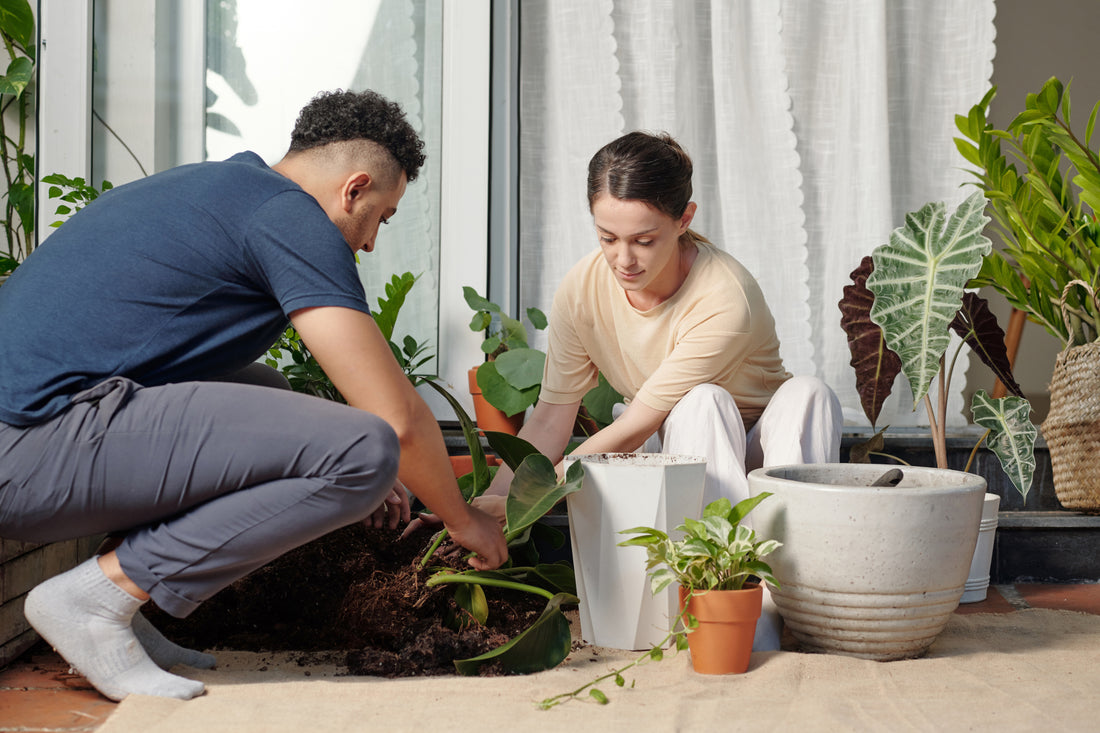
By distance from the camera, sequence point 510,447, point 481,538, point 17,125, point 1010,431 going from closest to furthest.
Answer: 1. point 481,538
2. point 510,447
3. point 1010,431
4. point 17,125

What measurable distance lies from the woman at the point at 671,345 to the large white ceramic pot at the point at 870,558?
0.14 metres

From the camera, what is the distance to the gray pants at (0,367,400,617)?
1.17m

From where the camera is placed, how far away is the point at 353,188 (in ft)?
4.49

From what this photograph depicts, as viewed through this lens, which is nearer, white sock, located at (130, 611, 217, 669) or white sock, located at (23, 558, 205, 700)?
white sock, located at (23, 558, 205, 700)

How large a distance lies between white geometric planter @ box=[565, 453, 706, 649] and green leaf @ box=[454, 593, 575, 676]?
106 mm

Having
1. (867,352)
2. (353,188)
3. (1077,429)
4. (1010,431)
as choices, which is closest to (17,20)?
(353,188)

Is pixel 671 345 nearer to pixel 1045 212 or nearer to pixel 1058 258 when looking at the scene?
pixel 1058 258

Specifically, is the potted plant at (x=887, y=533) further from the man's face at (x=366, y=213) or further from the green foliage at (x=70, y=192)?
the green foliage at (x=70, y=192)

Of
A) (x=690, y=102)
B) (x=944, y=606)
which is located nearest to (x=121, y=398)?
(x=944, y=606)

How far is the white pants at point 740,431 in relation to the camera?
5.20ft

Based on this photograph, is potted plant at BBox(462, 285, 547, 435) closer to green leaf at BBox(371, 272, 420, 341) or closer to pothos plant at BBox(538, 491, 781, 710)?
green leaf at BBox(371, 272, 420, 341)

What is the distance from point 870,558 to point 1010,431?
0.79 meters

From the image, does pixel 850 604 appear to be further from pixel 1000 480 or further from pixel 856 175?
pixel 856 175

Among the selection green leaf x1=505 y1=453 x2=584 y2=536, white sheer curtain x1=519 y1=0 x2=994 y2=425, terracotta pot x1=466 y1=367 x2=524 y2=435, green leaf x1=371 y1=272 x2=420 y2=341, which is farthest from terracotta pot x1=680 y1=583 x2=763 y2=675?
white sheer curtain x1=519 y1=0 x2=994 y2=425
